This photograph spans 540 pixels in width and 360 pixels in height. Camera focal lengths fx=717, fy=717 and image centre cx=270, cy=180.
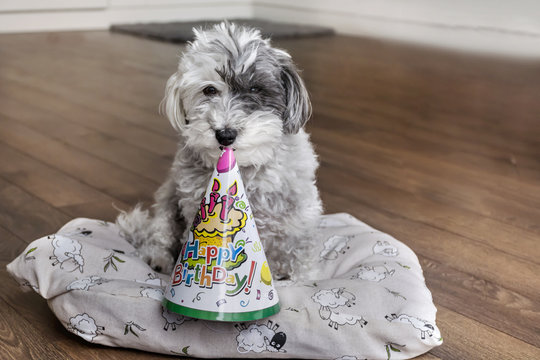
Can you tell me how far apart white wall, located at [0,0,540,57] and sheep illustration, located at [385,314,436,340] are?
398 cm

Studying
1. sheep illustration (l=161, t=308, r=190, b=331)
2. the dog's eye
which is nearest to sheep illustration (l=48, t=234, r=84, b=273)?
sheep illustration (l=161, t=308, r=190, b=331)

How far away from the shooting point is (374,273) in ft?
5.53

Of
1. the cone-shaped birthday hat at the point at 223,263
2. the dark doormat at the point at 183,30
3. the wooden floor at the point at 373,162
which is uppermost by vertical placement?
the cone-shaped birthday hat at the point at 223,263

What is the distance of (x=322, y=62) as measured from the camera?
4898 mm

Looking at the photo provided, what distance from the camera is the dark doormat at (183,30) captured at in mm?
5665

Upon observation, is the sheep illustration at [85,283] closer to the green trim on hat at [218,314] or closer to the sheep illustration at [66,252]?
the sheep illustration at [66,252]

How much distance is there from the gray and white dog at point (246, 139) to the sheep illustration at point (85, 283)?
236mm

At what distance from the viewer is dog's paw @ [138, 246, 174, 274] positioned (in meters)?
1.78

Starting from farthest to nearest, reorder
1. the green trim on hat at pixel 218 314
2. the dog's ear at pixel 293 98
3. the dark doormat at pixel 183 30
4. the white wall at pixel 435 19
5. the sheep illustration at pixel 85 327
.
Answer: the dark doormat at pixel 183 30
the white wall at pixel 435 19
the dog's ear at pixel 293 98
the sheep illustration at pixel 85 327
the green trim on hat at pixel 218 314

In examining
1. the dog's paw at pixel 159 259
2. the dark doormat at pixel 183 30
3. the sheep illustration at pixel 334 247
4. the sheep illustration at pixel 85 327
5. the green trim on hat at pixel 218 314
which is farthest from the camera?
the dark doormat at pixel 183 30

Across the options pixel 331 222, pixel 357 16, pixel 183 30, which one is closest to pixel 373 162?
pixel 331 222

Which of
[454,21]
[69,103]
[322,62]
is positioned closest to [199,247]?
[69,103]

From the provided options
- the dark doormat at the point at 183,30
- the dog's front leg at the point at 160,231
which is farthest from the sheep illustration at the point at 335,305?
the dark doormat at the point at 183,30

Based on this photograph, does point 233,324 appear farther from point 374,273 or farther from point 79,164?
point 79,164
